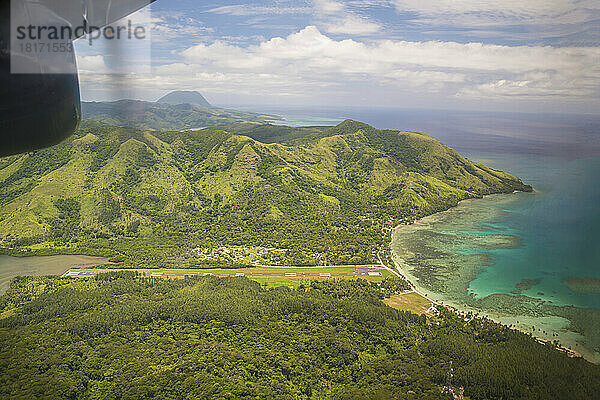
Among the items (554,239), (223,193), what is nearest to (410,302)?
(554,239)

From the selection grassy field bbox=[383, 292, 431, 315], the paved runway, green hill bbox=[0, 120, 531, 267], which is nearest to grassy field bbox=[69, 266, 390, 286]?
the paved runway

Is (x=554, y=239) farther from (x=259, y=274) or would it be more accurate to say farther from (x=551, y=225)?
(x=259, y=274)

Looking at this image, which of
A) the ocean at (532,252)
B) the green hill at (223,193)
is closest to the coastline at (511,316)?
the ocean at (532,252)

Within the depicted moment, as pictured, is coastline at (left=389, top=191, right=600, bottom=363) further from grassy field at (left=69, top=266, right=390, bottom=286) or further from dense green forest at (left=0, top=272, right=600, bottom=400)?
grassy field at (left=69, top=266, right=390, bottom=286)

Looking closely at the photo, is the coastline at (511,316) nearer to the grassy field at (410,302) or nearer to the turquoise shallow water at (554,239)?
the grassy field at (410,302)

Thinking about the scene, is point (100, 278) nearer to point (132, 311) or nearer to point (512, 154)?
point (132, 311)

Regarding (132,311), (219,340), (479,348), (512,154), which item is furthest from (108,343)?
(512,154)
